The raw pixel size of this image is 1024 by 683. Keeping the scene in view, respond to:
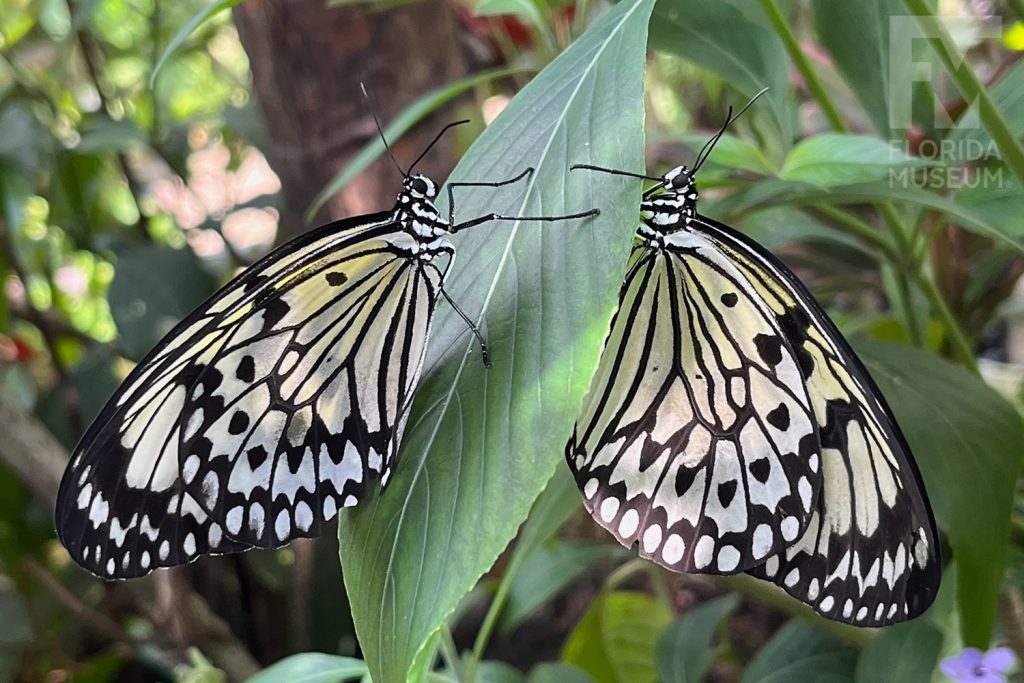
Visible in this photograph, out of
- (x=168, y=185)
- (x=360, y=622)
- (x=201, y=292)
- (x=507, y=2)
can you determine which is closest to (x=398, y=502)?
(x=360, y=622)

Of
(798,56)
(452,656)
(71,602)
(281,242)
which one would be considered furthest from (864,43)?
(71,602)

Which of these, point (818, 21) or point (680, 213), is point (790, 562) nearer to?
point (680, 213)

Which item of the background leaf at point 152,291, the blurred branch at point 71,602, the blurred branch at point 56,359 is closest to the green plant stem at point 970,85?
the background leaf at point 152,291

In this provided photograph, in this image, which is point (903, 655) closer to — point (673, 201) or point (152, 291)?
point (673, 201)

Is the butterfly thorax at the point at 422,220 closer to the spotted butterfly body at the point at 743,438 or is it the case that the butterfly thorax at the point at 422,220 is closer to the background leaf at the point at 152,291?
the spotted butterfly body at the point at 743,438

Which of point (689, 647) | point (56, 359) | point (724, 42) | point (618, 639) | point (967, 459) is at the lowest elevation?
point (618, 639)

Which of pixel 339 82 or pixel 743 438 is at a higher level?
pixel 339 82
